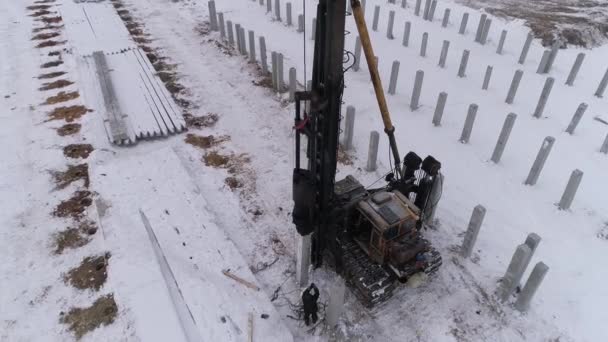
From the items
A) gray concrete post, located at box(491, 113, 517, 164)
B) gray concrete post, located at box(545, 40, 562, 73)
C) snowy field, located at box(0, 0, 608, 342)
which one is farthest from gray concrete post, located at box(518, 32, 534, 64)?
gray concrete post, located at box(491, 113, 517, 164)

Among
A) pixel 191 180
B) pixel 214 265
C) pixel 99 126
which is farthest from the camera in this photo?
pixel 99 126

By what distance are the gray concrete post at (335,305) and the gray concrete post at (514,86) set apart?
8.26m

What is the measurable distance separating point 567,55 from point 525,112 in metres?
5.24

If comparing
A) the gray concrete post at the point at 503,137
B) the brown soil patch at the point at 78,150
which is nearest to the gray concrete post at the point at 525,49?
the gray concrete post at the point at 503,137

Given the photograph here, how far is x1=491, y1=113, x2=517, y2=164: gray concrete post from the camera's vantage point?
848cm

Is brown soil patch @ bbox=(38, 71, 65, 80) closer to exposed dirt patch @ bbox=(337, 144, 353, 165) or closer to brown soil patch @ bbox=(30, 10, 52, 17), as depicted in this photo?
brown soil patch @ bbox=(30, 10, 52, 17)

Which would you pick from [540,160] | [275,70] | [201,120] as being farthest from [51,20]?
[540,160]

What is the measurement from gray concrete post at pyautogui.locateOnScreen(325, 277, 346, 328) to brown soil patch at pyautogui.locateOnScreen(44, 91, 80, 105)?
10.0 meters

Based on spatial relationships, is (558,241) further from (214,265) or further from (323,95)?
(214,265)

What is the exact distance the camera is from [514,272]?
584 cm

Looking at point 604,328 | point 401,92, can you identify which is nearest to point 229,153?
point 401,92

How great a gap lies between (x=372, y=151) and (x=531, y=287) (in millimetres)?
4010

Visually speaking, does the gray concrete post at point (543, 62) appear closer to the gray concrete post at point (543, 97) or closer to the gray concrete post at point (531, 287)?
the gray concrete post at point (543, 97)

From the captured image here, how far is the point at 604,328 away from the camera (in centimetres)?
585
